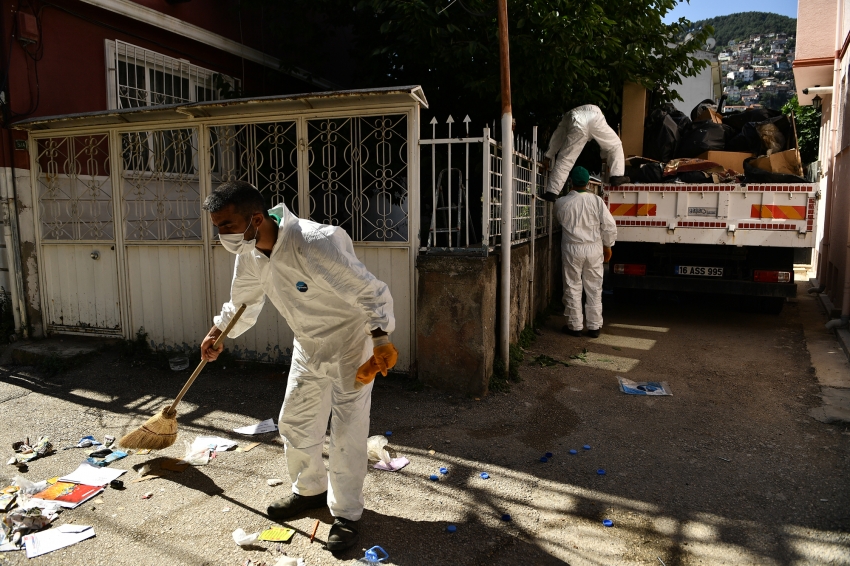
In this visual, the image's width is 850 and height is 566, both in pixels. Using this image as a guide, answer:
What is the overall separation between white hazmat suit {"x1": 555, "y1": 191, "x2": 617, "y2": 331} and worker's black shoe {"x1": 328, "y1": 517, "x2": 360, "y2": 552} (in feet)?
15.7

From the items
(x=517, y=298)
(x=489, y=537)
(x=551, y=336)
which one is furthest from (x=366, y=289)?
(x=551, y=336)

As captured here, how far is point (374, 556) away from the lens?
2801 mm

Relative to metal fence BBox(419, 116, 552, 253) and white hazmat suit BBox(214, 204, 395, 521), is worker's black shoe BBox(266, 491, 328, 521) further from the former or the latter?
metal fence BBox(419, 116, 552, 253)

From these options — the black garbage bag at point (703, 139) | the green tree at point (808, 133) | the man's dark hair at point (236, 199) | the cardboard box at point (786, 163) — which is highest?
the green tree at point (808, 133)

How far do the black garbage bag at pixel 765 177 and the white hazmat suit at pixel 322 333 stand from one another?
632 centimetres

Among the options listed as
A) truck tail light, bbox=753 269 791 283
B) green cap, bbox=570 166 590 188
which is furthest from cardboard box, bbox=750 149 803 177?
green cap, bbox=570 166 590 188

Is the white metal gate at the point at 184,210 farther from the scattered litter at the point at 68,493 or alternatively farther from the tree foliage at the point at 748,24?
the tree foliage at the point at 748,24

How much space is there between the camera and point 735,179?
754 centimetres

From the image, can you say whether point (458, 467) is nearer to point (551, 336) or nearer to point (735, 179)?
point (551, 336)

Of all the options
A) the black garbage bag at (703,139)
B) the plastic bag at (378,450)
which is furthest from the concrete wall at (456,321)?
the black garbage bag at (703,139)

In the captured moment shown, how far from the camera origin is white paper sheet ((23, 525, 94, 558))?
2.88 m

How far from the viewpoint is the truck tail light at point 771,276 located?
733 cm

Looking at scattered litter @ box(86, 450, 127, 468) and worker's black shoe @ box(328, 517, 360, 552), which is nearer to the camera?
worker's black shoe @ box(328, 517, 360, 552)

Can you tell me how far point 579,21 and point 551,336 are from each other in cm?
344
